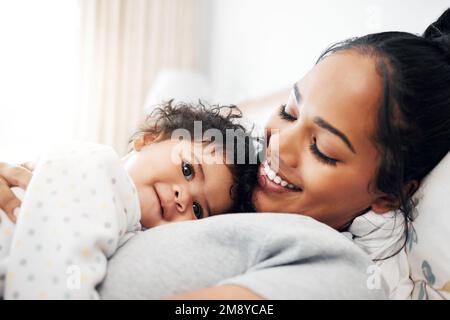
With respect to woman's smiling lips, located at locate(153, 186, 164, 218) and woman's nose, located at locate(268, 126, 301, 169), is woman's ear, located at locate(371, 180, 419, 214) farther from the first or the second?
woman's smiling lips, located at locate(153, 186, 164, 218)

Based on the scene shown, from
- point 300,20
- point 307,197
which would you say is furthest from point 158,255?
point 300,20

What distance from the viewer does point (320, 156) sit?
881 millimetres

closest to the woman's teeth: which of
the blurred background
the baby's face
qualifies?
the baby's face

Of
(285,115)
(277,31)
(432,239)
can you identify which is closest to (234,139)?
(285,115)

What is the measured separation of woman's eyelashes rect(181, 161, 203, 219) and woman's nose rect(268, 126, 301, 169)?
0.21m

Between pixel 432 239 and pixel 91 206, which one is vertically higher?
pixel 91 206

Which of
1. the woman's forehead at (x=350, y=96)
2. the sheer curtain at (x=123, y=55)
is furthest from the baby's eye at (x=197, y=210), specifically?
the sheer curtain at (x=123, y=55)

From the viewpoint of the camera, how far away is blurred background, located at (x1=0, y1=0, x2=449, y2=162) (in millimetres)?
2459

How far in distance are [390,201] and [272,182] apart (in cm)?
27

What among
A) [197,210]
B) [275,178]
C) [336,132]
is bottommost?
[197,210]

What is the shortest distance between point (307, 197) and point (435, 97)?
0.35 meters

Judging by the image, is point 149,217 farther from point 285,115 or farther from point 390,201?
point 390,201

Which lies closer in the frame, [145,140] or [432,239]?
[432,239]
